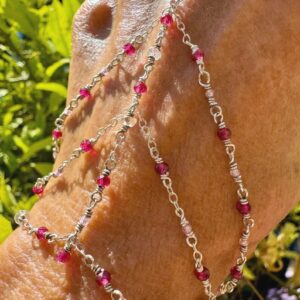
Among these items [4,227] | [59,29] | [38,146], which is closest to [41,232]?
[4,227]

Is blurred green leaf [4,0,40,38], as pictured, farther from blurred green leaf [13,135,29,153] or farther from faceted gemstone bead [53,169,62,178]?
faceted gemstone bead [53,169,62,178]

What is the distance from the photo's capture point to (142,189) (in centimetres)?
79

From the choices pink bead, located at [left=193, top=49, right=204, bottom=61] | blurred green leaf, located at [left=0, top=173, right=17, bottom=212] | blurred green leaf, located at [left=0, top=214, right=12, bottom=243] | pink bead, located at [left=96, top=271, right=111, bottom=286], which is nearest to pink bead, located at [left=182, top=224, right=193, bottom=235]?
pink bead, located at [left=96, top=271, right=111, bottom=286]

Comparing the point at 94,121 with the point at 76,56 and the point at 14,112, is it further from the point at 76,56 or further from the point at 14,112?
the point at 14,112

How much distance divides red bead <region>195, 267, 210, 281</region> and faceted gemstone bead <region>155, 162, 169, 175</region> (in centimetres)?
14

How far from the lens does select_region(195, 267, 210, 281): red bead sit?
31.1 inches

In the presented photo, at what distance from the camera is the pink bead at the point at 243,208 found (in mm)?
786

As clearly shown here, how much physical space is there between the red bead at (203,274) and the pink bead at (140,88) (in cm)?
25

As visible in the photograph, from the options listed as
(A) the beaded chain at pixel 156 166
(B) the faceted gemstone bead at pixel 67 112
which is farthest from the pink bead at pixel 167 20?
(B) the faceted gemstone bead at pixel 67 112

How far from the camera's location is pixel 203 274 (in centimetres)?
79

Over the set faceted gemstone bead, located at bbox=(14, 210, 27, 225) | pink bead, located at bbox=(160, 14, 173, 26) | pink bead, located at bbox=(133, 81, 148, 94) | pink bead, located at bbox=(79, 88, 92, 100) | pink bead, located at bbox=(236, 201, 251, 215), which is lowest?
pink bead, located at bbox=(236, 201, 251, 215)

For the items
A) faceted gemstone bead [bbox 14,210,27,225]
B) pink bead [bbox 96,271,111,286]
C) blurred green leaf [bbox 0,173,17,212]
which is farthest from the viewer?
blurred green leaf [bbox 0,173,17,212]

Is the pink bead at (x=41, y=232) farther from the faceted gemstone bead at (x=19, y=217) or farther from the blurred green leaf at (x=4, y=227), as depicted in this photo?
the blurred green leaf at (x=4, y=227)

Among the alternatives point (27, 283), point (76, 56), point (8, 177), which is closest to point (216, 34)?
point (76, 56)
